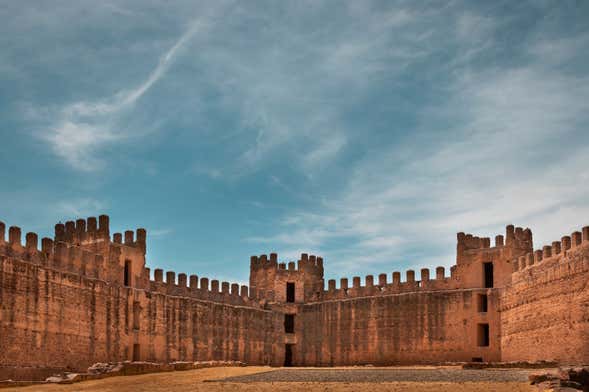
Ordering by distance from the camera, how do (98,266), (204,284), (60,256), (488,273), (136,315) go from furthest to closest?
(204,284) < (488,273) < (136,315) < (98,266) < (60,256)

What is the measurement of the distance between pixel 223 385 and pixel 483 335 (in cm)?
1717

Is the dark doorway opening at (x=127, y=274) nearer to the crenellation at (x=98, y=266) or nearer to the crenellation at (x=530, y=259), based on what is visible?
the crenellation at (x=98, y=266)

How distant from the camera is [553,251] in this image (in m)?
35.6

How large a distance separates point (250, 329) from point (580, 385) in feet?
79.6

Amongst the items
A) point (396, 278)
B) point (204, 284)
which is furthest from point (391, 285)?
point (204, 284)

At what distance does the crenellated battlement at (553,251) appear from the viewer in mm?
33781

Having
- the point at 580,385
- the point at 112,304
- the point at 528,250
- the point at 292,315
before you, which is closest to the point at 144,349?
the point at 112,304

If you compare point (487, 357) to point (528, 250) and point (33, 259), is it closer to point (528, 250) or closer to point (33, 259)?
point (528, 250)

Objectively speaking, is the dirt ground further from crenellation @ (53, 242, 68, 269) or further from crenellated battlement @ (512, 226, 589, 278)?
crenellated battlement @ (512, 226, 589, 278)

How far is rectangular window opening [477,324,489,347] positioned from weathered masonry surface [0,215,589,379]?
2.1 inches

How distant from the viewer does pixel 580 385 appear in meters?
23.7

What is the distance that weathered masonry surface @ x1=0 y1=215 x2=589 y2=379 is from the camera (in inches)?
1280

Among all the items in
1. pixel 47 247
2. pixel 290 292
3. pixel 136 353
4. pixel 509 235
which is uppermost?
pixel 509 235

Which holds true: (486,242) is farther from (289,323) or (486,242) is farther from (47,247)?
(47,247)
